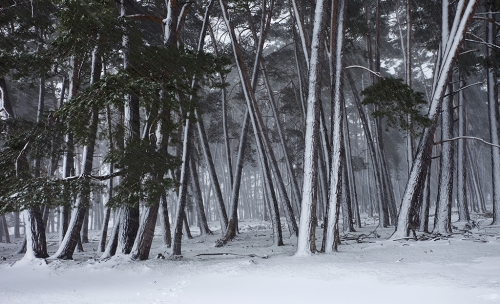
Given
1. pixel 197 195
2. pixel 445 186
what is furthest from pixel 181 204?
pixel 445 186

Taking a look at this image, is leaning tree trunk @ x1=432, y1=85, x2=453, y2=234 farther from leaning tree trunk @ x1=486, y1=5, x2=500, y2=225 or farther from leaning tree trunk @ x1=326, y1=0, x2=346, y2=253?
leaning tree trunk @ x1=486, y1=5, x2=500, y2=225

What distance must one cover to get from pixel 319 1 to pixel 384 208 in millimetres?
8029

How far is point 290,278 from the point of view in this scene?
15.1ft

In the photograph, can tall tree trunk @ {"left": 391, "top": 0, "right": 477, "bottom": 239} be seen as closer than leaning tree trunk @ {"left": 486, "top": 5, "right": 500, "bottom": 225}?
Yes

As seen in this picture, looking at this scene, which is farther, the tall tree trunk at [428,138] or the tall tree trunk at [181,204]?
the tall tree trunk at [181,204]

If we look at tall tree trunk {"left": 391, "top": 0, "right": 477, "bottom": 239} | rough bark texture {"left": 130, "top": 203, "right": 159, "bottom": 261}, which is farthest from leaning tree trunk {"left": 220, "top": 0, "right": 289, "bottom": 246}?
rough bark texture {"left": 130, "top": 203, "right": 159, "bottom": 261}

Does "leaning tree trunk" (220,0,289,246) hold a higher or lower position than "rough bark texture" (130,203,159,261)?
higher

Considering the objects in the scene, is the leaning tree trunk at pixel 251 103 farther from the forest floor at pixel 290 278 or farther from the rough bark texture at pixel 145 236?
the rough bark texture at pixel 145 236

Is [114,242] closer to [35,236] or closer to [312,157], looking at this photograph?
[35,236]

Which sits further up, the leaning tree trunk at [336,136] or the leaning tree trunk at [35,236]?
the leaning tree trunk at [336,136]

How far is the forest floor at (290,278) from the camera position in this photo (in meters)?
3.66

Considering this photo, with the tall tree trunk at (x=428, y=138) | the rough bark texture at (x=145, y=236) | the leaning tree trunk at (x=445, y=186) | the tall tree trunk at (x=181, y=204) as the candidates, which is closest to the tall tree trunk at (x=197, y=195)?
the tall tree trunk at (x=181, y=204)

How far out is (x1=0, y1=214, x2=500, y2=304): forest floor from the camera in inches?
144

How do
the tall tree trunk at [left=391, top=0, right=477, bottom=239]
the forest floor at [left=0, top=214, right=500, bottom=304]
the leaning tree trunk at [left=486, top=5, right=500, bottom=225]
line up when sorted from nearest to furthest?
the forest floor at [left=0, top=214, right=500, bottom=304] < the tall tree trunk at [left=391, top=0, right=477, bottom=239] < the leaning tree trunk at [left=486, top=5, right=500, bottom=225]
